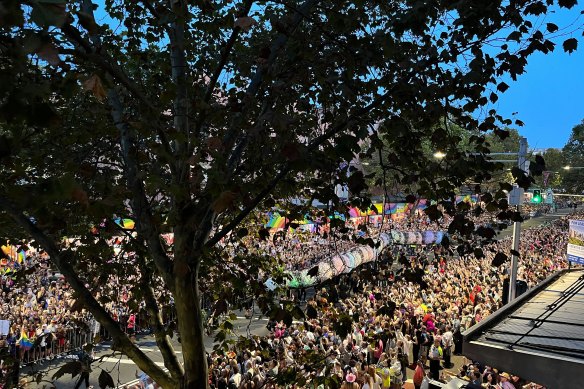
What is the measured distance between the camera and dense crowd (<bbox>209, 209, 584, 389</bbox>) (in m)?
5.91

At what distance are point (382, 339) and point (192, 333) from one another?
8.58 feet

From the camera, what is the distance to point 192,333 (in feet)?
13.9

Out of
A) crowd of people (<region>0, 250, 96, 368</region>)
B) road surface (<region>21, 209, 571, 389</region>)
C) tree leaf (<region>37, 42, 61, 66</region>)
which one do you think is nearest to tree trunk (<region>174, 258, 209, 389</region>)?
tree leaf (<region>37, 42, 61, 66</region>)

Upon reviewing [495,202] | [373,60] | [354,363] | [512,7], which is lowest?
[354,363]

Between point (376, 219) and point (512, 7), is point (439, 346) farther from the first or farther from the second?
point (376, 219)

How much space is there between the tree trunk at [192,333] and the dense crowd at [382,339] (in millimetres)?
1300

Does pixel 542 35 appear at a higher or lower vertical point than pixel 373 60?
higher

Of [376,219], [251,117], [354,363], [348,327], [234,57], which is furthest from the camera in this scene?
[376,219]

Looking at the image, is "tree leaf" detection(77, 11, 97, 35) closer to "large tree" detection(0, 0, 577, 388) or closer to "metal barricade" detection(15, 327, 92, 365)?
"large tree" detection(0, 0, 577, 388)

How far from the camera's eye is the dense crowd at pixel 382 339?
19.4ft

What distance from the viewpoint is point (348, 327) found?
15.7ft

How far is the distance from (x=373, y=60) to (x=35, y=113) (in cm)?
304

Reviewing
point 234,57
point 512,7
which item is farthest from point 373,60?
point 234,57

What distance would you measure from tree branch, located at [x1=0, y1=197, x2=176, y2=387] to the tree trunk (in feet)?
1.16
